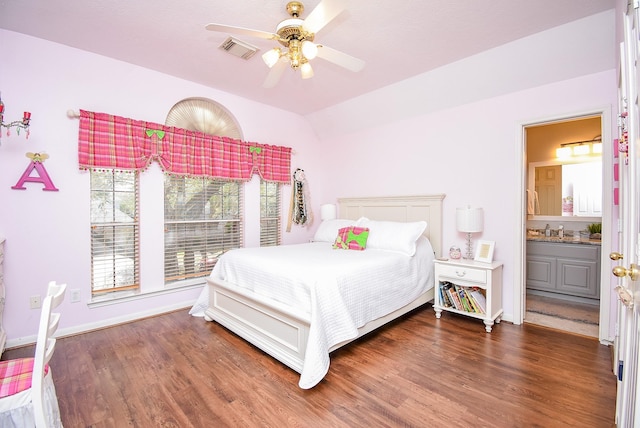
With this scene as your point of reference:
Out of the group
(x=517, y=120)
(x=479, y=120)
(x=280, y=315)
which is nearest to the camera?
(x=280, y=315)

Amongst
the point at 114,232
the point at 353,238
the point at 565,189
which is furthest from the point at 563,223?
the point at 114,232

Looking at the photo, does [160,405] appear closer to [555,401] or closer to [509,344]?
[555,401]

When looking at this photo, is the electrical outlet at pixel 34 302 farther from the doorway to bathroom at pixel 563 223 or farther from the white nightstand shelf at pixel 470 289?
the doorway to bathroom at pixel 563 223

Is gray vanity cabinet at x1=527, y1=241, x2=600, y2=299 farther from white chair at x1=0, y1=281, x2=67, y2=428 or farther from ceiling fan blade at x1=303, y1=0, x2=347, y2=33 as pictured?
white chair at x1=0, y1=281, x2=67, y2=428

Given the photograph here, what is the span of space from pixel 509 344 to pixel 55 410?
3.13 meters

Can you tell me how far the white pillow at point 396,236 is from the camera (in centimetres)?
317

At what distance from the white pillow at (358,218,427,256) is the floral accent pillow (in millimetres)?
82

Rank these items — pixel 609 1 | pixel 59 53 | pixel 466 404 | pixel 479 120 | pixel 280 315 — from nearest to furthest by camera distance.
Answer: pixel 466 404 < pixel 609 1 < pixel 280 315 < pixel 59 53 < pixel 479 120

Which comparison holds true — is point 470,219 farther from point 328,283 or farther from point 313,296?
point 313,296

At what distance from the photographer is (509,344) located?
261 cm

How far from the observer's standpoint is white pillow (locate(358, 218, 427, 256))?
125 inches

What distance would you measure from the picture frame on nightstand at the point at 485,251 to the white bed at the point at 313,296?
0.49 meters

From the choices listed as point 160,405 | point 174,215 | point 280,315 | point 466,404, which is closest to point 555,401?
point 466,404

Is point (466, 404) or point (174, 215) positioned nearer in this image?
point (466, 404)
